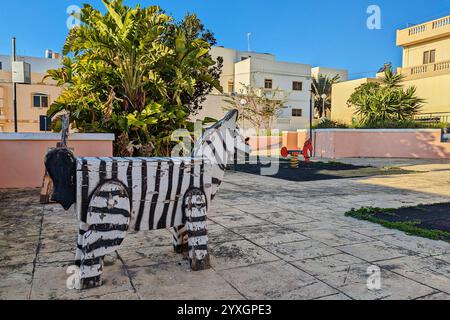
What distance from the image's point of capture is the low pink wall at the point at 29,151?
8.54m

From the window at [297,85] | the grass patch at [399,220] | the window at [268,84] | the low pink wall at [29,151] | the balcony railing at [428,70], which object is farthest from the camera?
the window at [297,85]

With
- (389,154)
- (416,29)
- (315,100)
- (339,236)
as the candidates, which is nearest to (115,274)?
(339,236)

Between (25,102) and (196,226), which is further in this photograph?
(25,102)

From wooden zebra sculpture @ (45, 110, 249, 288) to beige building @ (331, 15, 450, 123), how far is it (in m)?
22.5

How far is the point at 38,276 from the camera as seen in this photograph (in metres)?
3.40

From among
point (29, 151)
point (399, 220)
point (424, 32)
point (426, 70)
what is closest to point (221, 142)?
point (399, 220)

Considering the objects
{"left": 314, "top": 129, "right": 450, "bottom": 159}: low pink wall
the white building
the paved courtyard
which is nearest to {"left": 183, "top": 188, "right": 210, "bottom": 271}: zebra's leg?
the paved courtyard

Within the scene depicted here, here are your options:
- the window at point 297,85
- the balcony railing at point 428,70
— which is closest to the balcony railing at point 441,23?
the balcony railing at point 428,70

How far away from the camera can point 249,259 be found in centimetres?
393

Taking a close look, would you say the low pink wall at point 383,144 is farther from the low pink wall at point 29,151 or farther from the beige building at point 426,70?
the low pink wall at point 29,151

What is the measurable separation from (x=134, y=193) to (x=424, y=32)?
29304mm

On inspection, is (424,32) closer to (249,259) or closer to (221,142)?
(221,142)

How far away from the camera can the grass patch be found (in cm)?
489

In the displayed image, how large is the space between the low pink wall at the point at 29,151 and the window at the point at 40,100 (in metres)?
20.8
